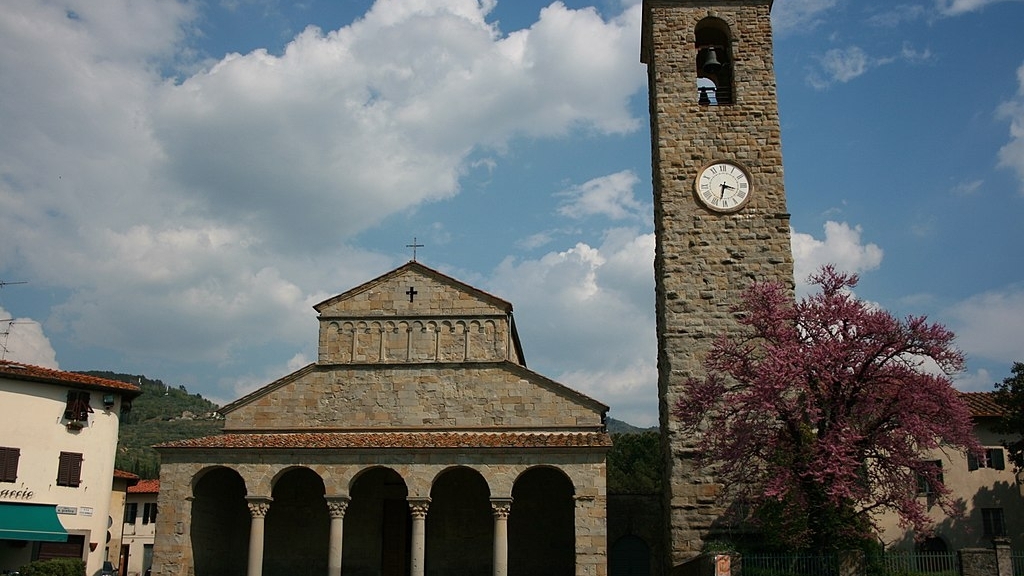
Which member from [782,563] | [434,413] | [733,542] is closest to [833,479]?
[782,563]

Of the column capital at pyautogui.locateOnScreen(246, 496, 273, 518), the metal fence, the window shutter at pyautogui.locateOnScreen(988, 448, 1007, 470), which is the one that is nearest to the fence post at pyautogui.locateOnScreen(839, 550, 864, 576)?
the metal fence

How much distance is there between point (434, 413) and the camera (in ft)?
82.4

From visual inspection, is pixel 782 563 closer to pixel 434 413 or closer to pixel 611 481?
pixel 434 413

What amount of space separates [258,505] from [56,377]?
8066 mm

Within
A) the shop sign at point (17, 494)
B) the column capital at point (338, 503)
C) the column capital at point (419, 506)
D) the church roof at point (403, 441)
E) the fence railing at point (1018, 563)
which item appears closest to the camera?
the fence railing at point (1018, 563)

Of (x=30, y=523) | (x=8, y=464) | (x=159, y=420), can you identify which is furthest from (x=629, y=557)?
(x=159, y=420)

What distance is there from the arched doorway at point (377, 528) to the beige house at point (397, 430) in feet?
0.10

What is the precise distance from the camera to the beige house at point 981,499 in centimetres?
3136

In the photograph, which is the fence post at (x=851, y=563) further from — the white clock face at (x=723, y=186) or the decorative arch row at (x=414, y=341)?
the decorative arch row at (x=414, y=341)

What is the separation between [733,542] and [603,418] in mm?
5763

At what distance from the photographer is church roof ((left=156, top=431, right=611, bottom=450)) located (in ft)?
74.3

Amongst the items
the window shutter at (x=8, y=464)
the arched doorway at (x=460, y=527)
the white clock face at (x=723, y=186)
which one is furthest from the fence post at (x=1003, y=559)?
the window shutter at (x=8, y=464)

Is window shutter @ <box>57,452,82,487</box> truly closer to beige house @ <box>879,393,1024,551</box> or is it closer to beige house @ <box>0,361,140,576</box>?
beige house @ <box>0,361,140,576</box>

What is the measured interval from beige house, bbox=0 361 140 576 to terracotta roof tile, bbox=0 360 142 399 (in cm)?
3
